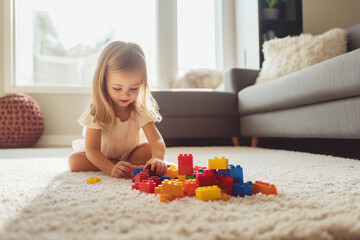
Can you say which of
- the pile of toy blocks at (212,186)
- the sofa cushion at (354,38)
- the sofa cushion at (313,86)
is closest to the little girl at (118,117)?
the pile of toy blocks at (212,186)

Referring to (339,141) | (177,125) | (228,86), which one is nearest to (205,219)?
(339,141)

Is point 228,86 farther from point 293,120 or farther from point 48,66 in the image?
point 48,66

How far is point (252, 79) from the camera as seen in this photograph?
7.87 feet

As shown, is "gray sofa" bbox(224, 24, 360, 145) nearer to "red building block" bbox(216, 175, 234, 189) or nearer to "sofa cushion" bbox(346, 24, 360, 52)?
"sofa cushion" bbox(346, 24, 360, 52)

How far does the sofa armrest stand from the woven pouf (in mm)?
1717

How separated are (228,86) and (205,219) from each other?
2.06 m

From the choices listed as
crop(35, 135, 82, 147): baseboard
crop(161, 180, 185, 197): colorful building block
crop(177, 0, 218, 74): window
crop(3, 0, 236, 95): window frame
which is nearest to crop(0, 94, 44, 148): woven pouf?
crop(35, 135, 82, 147): baseboard

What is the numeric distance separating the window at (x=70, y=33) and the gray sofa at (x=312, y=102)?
150cm

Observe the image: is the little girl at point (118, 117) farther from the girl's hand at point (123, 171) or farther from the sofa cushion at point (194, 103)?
the sofa cushion at point (194, 103)

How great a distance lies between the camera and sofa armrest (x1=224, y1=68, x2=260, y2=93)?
7.69 feet

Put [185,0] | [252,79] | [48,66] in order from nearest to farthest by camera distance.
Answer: [252,79] < [48,66] < [185,0]

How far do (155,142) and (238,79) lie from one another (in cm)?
148

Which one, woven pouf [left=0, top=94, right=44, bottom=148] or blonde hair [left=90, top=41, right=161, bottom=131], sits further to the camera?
woven pouf [left=0, top=94, right=44, bottom=148]

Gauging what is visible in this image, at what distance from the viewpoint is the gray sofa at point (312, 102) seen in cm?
119
